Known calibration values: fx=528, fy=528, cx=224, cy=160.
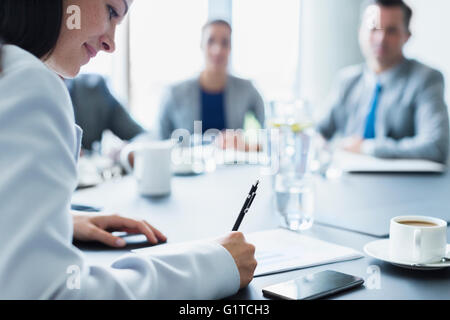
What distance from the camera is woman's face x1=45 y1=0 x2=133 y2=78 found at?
0.74 meters

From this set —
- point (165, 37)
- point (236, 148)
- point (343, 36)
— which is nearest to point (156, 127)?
point (236, 148)

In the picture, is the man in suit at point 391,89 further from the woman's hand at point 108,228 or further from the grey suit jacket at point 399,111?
the woman's hand at point 108,228

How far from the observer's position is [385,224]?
108 cm

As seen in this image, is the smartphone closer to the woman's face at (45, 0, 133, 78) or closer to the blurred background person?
the woman's face at (45, 0, 133, 78)

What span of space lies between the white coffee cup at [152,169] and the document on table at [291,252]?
0.49 m

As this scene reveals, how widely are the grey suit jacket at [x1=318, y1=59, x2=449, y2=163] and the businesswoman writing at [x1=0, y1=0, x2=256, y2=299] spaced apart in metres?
1.54

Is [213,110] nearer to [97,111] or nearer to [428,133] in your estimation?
[97,111]

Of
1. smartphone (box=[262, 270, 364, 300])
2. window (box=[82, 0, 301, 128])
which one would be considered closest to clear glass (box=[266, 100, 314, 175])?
smartphone (box=[262, 270, 364, 300])

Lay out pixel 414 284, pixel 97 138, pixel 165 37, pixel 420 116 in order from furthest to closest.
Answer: pixel 165 37
pixel 97 138
pixel 420 116
pixel 414 284

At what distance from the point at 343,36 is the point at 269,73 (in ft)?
2.32

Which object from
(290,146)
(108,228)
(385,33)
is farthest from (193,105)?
(108,228)
